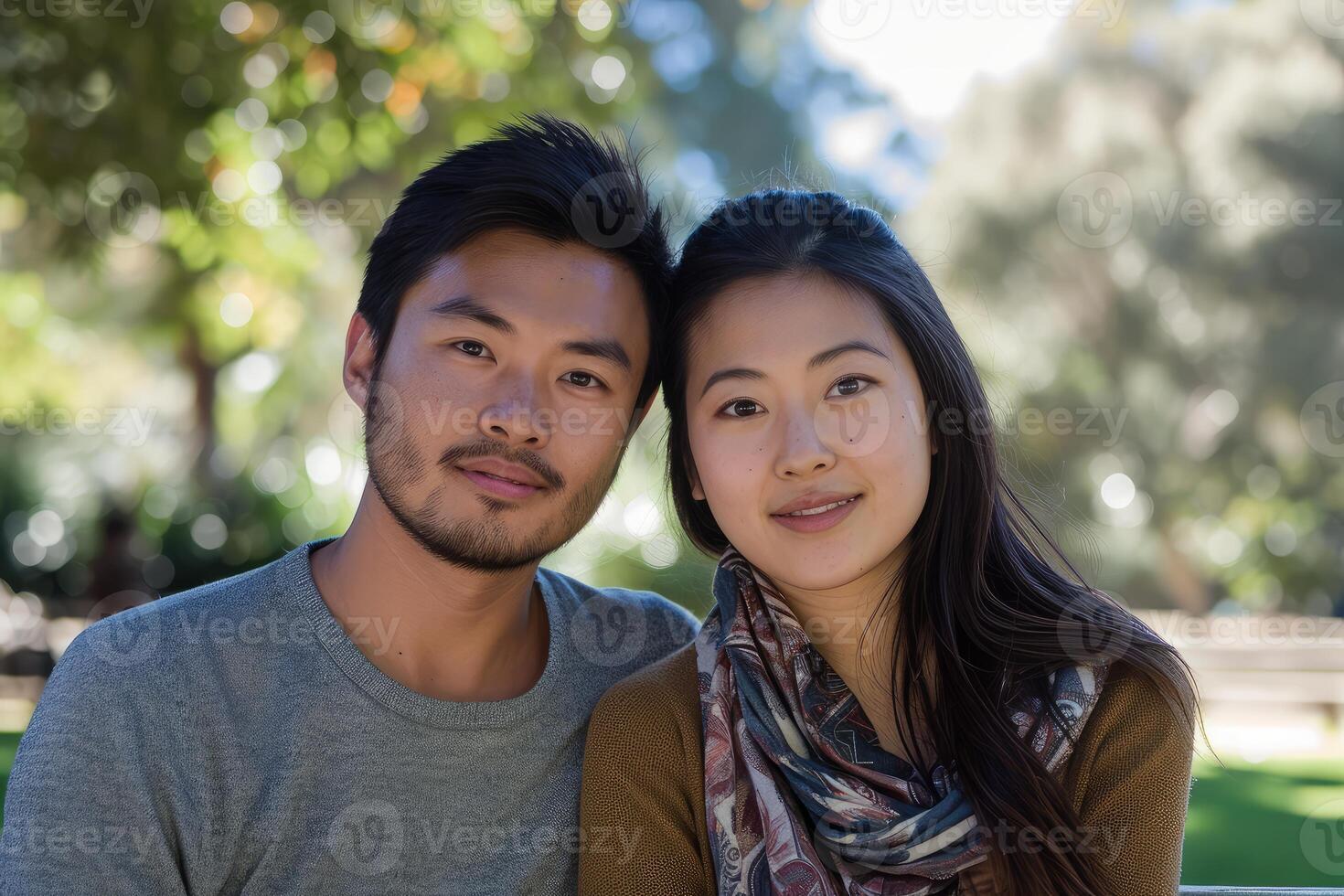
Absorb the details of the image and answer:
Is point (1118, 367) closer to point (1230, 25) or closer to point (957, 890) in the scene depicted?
point (1230, 25)

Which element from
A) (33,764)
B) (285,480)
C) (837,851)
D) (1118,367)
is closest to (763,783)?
(837,851)

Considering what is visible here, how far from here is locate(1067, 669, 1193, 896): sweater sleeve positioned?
2391mm

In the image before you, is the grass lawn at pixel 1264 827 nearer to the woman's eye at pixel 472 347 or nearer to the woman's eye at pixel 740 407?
the woman's eye at pixel 740 407

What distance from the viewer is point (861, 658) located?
2865mm

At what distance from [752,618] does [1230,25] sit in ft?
48.1

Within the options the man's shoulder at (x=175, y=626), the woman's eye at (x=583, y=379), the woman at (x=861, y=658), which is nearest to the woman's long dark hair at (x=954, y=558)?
the woman at (x=861, y=658)

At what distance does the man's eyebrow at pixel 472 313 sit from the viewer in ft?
8.95

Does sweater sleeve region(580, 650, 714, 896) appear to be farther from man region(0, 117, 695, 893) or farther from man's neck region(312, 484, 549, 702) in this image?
man's neck region(312, 484, 549, 702)

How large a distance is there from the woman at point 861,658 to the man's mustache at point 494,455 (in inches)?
13.7

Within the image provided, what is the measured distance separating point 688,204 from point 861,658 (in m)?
4.09

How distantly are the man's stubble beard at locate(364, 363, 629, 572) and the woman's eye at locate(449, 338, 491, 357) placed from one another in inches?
8.0

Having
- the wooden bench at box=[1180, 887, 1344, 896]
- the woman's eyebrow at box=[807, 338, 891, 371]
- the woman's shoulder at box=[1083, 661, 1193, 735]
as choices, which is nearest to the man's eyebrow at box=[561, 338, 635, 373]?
the woman's eyebrow at box=[807, 338, 891, 371]

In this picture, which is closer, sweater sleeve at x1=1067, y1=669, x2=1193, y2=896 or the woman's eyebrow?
sweater sleeve at x1=1067, y1=669, x2=1193, y2=896

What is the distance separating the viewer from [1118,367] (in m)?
15.0
